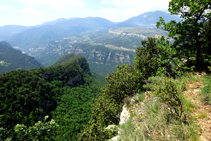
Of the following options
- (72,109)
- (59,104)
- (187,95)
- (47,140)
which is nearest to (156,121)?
(187,95)

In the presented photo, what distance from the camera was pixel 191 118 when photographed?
5.21 metres

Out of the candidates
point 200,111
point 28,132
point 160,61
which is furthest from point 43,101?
point 200,111

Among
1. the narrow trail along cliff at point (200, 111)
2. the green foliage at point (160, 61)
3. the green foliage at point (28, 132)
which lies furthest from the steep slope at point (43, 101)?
the narrow trail along cliff at point (200, 111)

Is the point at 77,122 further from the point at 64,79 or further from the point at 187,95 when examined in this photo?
the point at 187,95

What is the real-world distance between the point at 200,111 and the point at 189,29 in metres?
7.97

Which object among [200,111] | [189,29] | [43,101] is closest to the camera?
[200,111]

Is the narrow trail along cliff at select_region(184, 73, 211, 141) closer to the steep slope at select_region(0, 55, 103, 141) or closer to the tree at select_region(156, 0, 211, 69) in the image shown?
the tree at select_region(156, 0, 211, 69)

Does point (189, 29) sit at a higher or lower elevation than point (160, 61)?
higher

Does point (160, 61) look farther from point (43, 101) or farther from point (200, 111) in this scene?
point (43, 101)

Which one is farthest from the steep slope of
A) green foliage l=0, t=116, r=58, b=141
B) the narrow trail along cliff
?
the narrow trail along cliff

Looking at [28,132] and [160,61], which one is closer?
[28,132]

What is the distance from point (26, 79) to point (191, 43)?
78.6 metres

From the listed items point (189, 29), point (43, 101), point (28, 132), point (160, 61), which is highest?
point (189, 29)

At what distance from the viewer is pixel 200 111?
5781mm
